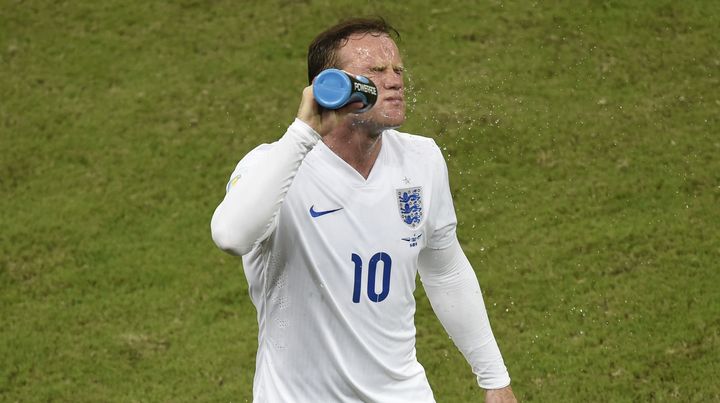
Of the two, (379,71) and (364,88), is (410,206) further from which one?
(364,88)

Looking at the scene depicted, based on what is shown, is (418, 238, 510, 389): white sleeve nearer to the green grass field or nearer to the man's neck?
the man's neck

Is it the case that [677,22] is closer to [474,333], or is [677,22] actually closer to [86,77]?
[86,77]

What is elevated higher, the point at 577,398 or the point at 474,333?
the point at 474,333

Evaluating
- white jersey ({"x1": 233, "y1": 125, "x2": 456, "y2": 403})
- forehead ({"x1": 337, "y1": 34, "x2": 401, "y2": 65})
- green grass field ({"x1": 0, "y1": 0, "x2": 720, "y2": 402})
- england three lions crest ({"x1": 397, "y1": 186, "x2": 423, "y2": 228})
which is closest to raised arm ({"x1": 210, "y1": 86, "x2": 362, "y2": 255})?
white jersey ({"x1": 233, "y1": 125, "x2": 456, "y2": 403})

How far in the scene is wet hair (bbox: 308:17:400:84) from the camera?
4211 millimetres

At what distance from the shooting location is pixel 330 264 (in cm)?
409

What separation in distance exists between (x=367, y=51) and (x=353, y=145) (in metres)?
0.34

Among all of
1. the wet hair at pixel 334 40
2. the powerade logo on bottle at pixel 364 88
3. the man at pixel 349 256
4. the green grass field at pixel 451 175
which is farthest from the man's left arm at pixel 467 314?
the green grass field at pixel 451 175

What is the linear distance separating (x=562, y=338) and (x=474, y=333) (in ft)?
11.0

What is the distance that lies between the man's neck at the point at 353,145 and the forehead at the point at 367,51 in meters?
0.25

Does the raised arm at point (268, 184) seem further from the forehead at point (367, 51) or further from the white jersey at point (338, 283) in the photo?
the forehead at point (367, 51)

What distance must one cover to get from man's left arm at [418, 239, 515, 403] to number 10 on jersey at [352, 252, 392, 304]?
46 cm

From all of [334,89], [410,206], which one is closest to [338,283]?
[410,206]

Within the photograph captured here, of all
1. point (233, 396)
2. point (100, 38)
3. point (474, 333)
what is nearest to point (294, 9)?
point (100, 38)
